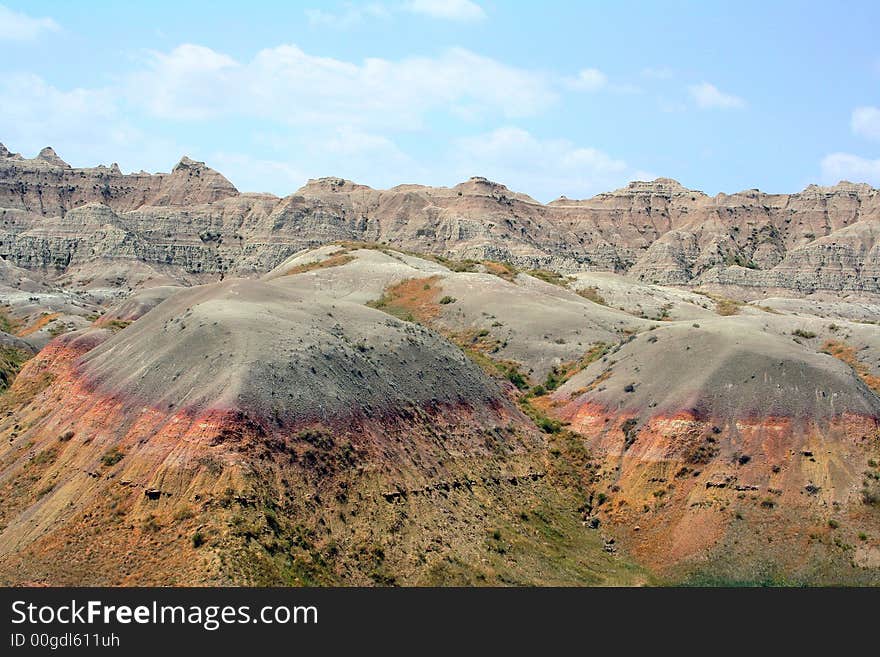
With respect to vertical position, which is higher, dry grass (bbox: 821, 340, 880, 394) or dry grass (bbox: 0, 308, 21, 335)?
dry grass (bbox: 0, 308, 21, 335)

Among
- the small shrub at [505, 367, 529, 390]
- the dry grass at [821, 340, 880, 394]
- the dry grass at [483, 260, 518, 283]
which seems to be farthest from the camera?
the dry grass at [483, 260, 518, 283]

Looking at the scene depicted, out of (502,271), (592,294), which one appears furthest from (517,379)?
(592,294)

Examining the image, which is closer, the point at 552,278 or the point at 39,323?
the point at 39,323

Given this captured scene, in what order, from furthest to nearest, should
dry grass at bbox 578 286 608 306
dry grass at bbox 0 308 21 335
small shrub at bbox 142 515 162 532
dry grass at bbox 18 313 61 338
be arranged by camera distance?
dry grass at bbox 578 286 608 306 < dry grass at bbox 0 308 21 335 < dry grass at bbox 18 313 61 338 < small shrub at bbox 142 515 162 532

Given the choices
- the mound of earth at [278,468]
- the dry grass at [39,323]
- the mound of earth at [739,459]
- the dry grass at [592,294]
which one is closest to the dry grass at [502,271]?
the dry grass at [592,294]

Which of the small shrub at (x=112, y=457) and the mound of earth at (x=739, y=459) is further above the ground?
the small shrub at (x=112, y=457)

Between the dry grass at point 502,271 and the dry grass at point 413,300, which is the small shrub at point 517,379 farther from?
the dry grass at point 502,271

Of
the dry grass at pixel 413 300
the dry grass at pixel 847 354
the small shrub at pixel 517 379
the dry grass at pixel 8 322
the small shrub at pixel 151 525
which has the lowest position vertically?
the dry grass at pixel 847 354

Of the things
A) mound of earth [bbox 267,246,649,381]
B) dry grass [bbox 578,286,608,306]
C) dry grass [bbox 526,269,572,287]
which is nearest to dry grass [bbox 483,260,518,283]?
mound of earth [bbox 267,246,649,381]

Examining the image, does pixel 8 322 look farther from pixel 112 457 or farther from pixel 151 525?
pixel 151 525

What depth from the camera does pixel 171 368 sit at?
45.5m

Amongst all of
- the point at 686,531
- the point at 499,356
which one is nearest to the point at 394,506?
the point at 686,531

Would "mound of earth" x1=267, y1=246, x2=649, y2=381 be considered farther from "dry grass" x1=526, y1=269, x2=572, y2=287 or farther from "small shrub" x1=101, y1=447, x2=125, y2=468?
"small shrub" x1=101, y1=447, x2=125, y2=468

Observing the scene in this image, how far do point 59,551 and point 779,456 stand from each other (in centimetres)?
3591
